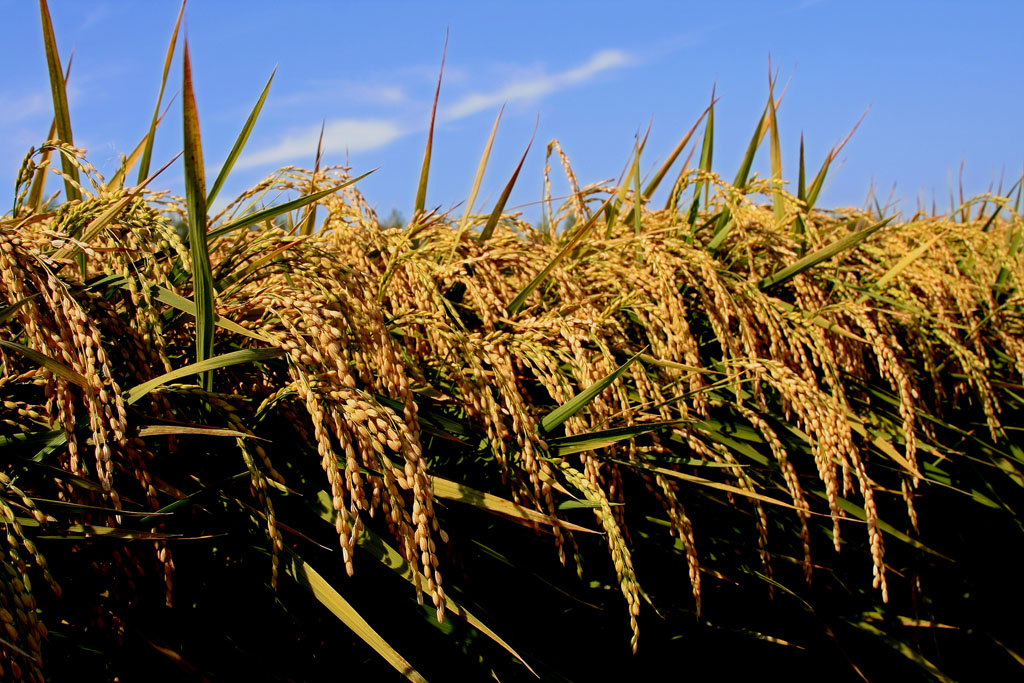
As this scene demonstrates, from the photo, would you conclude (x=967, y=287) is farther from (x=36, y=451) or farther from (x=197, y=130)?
(x=36, y=451)

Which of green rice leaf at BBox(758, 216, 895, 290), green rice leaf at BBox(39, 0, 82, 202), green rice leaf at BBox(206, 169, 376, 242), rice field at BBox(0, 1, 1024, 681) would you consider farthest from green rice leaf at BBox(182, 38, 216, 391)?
green rice leaf at BBox(758, 216, 895, 290)

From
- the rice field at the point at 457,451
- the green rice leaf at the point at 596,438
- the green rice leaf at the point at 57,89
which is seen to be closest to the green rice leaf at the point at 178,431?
the rice field at the point at 457,451

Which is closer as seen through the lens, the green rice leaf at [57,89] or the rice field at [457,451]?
the rice field at [457,451]

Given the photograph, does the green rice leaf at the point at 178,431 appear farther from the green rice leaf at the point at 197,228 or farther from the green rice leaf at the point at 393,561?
the green rice leaf at the point at 393,561

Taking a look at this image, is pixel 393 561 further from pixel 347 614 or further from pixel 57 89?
pixel 57 89

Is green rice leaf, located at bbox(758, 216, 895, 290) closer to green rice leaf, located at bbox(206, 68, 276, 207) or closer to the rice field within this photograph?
the rice field

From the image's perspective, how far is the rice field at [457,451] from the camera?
1.24 metres

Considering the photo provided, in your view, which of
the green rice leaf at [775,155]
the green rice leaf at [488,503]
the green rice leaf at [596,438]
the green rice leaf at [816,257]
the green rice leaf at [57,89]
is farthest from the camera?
the green rice leaf at [775,155]

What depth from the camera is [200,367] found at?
129cm

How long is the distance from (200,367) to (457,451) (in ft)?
1.94

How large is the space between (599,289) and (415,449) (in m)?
1.26

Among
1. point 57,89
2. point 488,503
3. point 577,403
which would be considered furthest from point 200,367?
point 57,89

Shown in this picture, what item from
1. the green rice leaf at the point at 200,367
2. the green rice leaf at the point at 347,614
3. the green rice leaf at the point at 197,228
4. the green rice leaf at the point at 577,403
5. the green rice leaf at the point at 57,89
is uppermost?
the green rice leaf at the point at 57,89

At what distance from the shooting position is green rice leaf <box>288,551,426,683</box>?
4.15 feet
